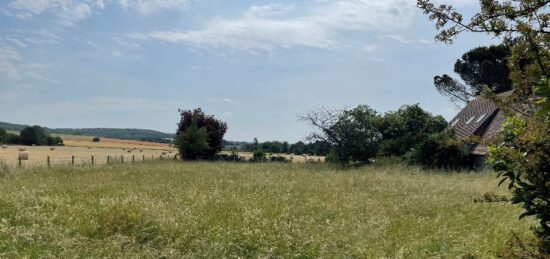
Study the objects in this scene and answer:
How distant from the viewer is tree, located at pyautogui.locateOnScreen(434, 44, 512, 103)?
3950 cm

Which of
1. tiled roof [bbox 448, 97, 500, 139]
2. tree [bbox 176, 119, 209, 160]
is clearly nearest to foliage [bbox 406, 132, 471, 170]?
tiled roof [bbox 448, 97, 500, 139]

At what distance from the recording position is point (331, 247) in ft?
22.4

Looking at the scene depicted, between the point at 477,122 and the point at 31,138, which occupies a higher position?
the point at 477,122

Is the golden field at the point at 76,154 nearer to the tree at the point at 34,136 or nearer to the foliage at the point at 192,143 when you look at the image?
the foliage at the point at 192,143

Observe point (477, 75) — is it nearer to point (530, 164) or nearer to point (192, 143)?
point (192, 143)

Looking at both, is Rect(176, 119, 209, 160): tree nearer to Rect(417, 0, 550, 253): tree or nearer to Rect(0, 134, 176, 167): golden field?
Rect(0, 134, 176, 167): golden field

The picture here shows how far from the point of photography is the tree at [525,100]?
258 centimetres

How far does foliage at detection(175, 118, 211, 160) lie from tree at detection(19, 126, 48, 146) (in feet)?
138

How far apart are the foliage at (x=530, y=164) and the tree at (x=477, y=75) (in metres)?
38.1

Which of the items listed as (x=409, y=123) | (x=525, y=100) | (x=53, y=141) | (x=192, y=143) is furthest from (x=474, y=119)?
(x=53, y=141)

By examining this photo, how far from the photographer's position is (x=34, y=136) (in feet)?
238

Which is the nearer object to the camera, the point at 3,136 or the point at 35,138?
the point at 3,136

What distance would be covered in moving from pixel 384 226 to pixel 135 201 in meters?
5.22

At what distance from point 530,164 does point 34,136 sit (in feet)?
262
